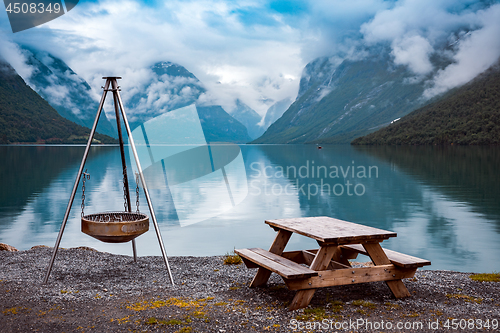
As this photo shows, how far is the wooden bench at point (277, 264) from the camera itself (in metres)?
5.89

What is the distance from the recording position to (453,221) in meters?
18.7

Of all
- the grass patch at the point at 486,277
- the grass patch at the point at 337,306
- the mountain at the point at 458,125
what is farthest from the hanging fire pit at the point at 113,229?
the mountain at the point at 458,125

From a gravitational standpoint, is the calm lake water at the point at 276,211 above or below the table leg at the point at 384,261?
below

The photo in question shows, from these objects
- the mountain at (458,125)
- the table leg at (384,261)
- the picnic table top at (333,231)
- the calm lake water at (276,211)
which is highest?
the mountain at (458,125)

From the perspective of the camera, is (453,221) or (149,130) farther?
(453,221)

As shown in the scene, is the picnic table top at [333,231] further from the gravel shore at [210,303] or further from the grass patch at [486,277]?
the grass patch at [486,277]

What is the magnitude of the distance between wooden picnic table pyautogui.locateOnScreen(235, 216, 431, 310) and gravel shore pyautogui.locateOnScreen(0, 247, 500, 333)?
1.00 ft

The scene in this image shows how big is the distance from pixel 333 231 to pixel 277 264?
0.99 metres

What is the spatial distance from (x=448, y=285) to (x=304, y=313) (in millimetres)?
3009

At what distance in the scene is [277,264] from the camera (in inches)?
254

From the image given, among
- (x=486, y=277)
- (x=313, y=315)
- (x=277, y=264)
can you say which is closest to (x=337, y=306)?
(x=313, y=315)

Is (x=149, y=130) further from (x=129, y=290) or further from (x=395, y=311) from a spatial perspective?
(x=395, y=311)

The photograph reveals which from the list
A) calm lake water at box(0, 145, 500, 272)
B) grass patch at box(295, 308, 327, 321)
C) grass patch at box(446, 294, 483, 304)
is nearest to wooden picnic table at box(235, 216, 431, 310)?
grass patch at box(295, 308, 327, 321)

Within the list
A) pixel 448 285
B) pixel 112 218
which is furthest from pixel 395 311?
pixel 112 218
